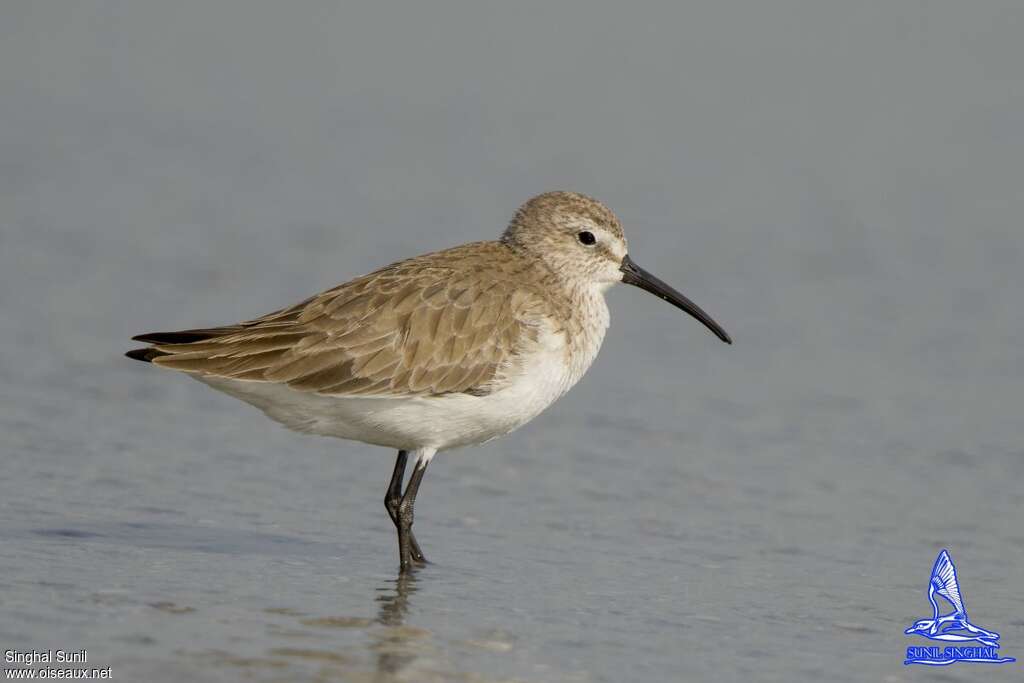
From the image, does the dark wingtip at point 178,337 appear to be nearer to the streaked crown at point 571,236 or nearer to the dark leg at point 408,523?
the dark leg at point 408,523

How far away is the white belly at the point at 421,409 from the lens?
9156mm

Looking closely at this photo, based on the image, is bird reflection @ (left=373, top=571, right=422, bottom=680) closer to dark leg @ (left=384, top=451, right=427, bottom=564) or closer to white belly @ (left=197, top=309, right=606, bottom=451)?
dark leg @ (left=384, top=451, right=427, bottom=564)

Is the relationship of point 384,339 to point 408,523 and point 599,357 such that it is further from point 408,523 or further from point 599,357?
point 599,357

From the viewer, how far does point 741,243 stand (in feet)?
55.9

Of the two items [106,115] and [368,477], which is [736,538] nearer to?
[368,477]

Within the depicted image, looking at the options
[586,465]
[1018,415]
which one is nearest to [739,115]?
[1018,415]

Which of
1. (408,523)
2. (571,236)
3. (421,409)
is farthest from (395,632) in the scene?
(571,236)

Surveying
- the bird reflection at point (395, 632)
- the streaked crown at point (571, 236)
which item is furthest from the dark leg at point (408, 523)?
the streaked crown at point (571, 236)

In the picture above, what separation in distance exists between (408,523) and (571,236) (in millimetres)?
2154

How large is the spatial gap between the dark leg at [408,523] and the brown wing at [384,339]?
0.68 m

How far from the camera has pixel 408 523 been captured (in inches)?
372

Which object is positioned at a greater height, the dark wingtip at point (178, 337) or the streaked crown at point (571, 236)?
the streaked crown at point (571, 236)

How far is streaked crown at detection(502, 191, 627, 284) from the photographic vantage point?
10148mm

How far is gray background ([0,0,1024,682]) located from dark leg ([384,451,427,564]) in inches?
10.6
